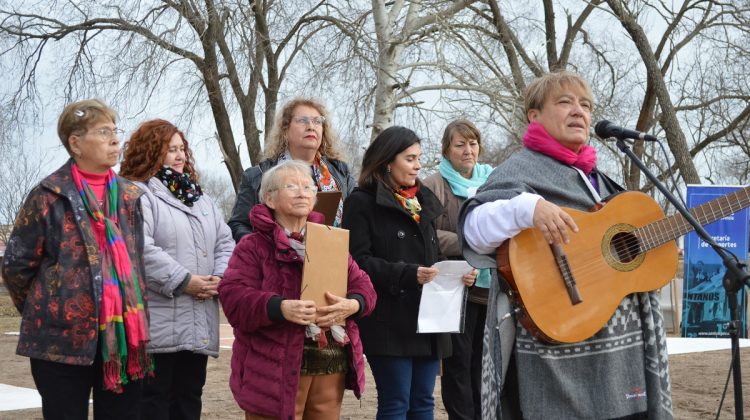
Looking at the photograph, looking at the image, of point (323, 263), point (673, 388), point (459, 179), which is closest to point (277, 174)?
point (323, 263)

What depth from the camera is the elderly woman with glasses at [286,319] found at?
383 cm

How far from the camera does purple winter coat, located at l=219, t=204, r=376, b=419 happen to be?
3830mm

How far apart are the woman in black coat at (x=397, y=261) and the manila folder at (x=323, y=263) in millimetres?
598

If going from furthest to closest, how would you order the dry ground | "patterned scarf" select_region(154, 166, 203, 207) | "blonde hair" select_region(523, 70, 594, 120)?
the dry ground, "patterned scarf" select_region(154, 166, 203, 207), "blonde hair" select_region(523, 70, 594, 120)

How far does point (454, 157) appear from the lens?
18.6ft

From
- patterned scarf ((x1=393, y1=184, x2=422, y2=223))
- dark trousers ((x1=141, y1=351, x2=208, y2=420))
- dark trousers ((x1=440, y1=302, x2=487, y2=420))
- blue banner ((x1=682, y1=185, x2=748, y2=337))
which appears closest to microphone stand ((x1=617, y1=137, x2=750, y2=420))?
patterned scarf ((x1=393, y1=184, x2=422, y2=223))

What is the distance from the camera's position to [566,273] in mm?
3299

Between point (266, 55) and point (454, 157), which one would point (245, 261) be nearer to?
point (454, 157)

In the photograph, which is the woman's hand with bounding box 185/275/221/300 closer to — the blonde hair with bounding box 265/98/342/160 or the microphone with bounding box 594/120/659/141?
the blonde hair with bounding box 265/98/342/160

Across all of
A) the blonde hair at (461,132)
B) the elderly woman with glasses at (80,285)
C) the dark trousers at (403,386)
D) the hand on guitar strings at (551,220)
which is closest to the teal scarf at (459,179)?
the blonde hair at (461,132)

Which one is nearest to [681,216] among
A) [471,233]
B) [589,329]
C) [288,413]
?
[589,329]

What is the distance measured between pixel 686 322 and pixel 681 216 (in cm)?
900

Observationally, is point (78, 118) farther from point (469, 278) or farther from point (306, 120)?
point (469, 278)

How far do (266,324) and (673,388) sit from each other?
5.19 metres
